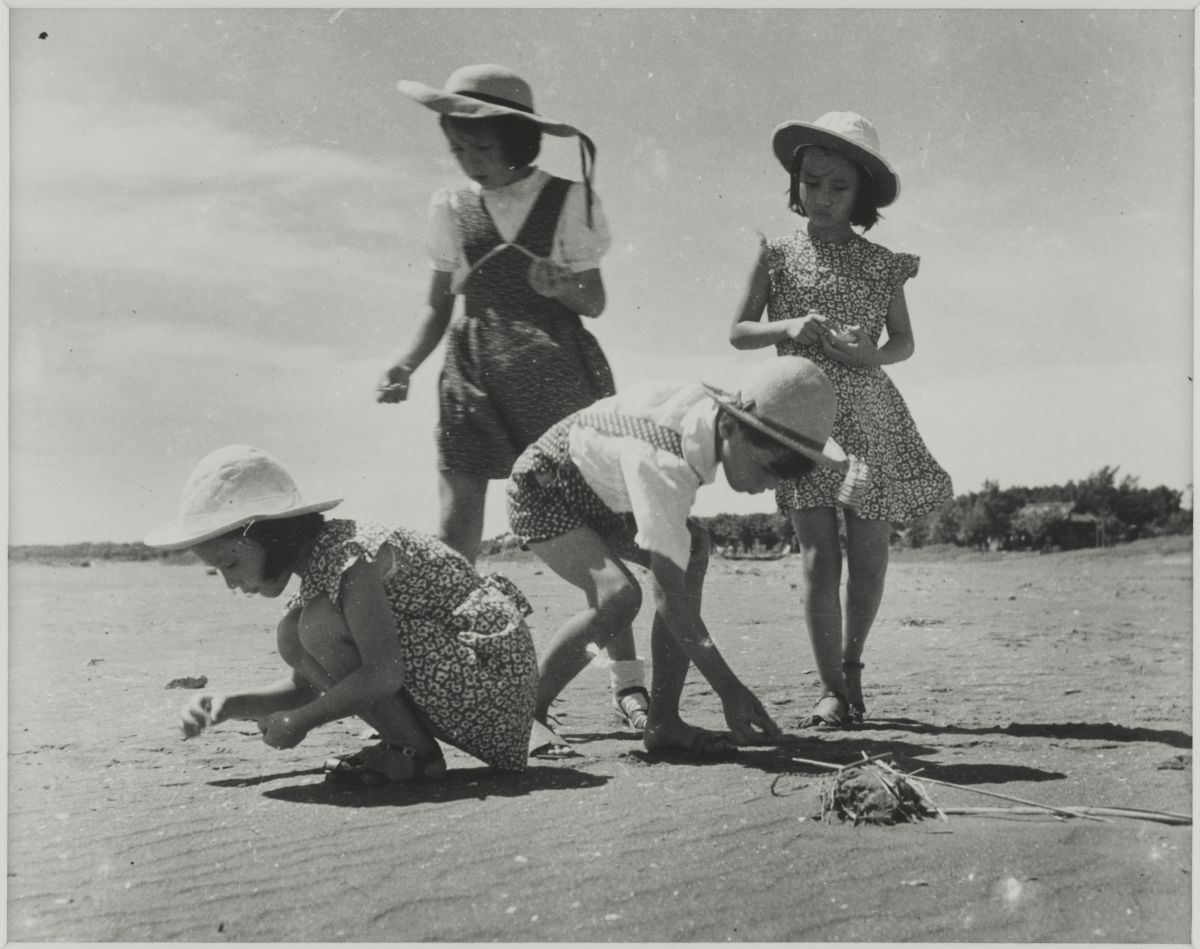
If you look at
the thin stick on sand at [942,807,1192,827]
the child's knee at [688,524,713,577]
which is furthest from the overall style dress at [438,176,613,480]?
the thin stick on sand at [942,807,1192,827]

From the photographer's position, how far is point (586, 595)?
12.5 ft

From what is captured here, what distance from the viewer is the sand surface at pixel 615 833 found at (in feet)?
8.26

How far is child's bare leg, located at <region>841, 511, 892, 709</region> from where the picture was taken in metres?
→ 4.43

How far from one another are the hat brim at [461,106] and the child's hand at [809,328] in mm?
A: 969

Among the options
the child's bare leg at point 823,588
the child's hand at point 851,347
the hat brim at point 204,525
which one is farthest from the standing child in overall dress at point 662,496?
the child's hand at point 851,347

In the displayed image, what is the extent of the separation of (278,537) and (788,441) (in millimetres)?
1297

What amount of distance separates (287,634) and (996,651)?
367 centimetres

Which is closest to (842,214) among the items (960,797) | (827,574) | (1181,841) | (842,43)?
(842,43)

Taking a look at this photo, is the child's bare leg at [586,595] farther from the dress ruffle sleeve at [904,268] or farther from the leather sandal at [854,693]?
the dress ruffle sleeve at [904,268]

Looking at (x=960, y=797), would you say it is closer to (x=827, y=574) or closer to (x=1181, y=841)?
(x=1181, y=841)

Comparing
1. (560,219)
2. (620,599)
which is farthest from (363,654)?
(560,219)

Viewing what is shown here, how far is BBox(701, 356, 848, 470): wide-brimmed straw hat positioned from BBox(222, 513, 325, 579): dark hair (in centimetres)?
113

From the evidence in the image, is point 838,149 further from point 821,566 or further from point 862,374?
point 821,566

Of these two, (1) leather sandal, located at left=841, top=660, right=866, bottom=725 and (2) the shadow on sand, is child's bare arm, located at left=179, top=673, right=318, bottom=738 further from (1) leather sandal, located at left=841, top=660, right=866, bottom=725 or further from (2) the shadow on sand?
(1) leather sandal, located at left=841, top=660, right=866, bottom=725
